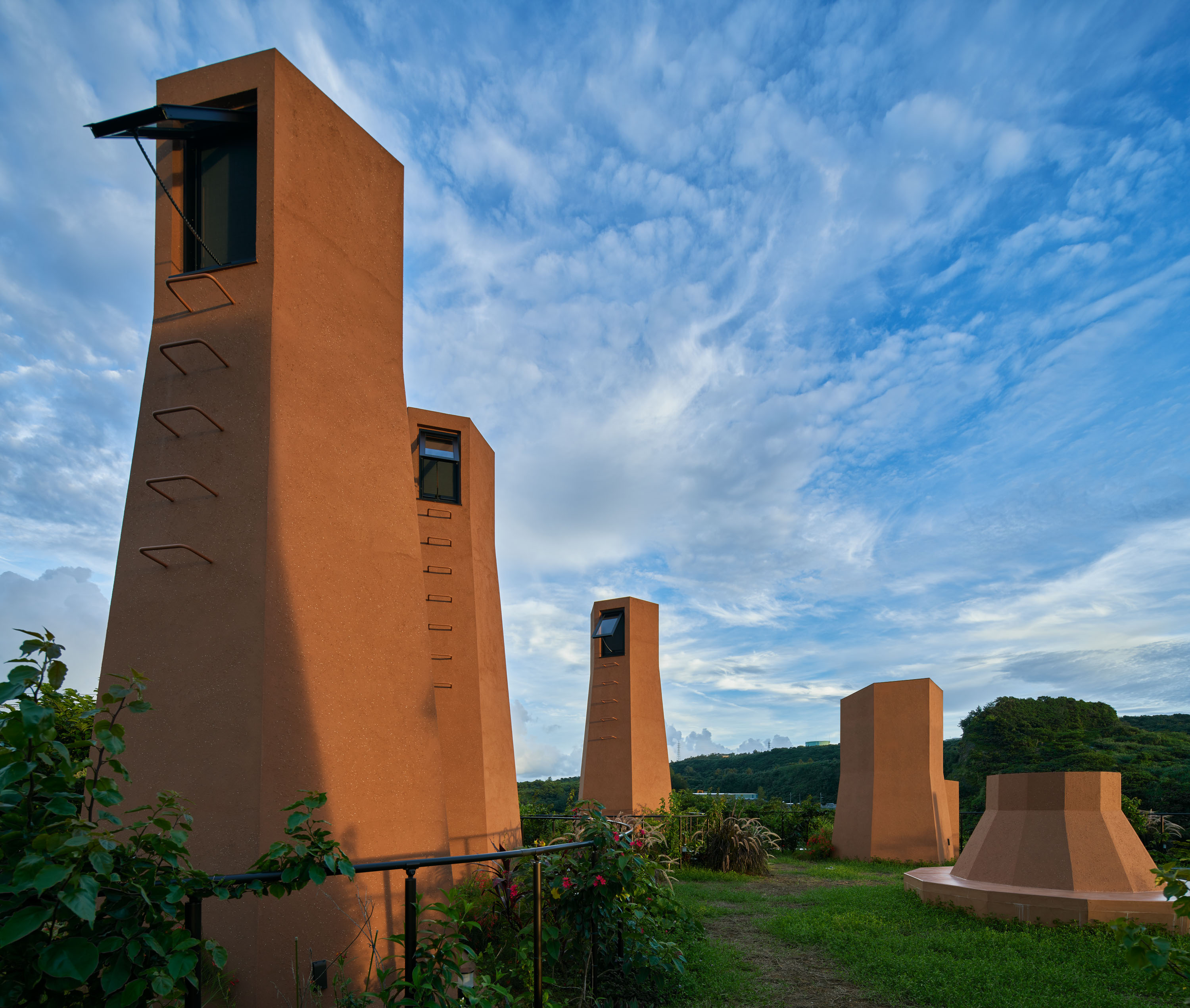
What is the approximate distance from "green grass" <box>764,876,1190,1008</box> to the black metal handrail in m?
2.97

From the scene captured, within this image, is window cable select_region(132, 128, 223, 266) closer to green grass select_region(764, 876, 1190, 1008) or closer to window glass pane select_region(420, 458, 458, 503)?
window glass pane select_region(420, 458, 458, 503)

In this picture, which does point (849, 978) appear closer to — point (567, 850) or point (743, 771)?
point (567, 850)

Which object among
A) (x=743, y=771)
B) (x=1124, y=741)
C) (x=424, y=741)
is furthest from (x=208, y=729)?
(x=743, y=771)

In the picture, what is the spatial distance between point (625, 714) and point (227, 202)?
13.8 meters

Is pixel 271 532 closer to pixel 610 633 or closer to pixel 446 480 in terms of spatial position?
pixel 446 480

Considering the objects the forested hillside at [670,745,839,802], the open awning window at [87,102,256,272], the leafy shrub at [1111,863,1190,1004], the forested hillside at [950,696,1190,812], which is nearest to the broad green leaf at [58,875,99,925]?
the leafy shrub at [1111,863,1190,1004]

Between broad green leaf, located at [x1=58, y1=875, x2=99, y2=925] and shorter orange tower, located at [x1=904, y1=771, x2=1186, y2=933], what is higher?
broad green leaf, located at [x1=58, y1=875, x2=99, y2=925]

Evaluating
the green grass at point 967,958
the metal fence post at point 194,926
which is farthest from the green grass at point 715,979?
the metal fence post at point 194,926

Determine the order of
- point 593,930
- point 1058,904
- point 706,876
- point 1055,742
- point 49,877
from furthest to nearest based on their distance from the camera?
point 1055,742
point 706,876
point 1058,904
point 593,930
point 49,877

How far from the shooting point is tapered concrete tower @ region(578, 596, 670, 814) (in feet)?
52.1

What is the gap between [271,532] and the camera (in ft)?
13.7

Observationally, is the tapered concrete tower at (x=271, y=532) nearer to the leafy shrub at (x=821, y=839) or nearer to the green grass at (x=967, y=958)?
the green grass at (x=967, y=958)

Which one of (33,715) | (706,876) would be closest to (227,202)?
(33,715)

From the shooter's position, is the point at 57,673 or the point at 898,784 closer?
the point at 57,673
